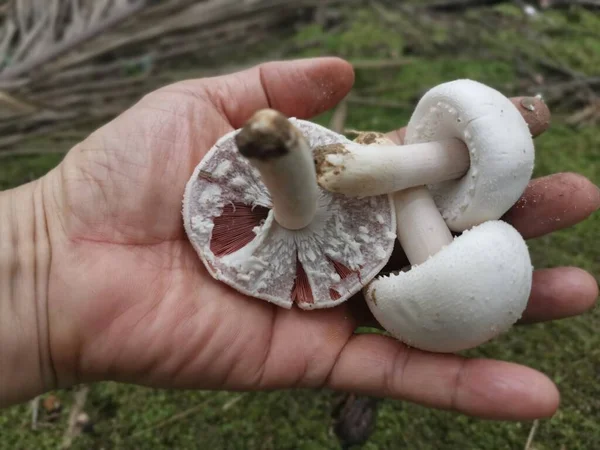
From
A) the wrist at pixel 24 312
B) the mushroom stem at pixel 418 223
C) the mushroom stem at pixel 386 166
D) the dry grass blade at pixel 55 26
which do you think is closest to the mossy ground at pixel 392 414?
the wrist at pixel 24 312

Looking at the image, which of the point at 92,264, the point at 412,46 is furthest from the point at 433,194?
the point at 412,46

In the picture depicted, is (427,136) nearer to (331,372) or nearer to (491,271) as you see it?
(491,271)

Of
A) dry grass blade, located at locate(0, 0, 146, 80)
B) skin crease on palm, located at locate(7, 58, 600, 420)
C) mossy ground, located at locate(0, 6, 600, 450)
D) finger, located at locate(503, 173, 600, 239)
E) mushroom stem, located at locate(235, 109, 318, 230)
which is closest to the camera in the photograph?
mushroom stem, located at locate(235, 109, 318, 230)

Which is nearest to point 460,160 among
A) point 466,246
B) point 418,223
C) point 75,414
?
point 418,223

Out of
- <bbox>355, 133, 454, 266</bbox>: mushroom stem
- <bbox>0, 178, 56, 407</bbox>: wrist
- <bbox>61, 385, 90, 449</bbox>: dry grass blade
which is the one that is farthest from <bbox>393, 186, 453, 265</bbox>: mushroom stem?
<bbox>61, 385, 90, 449</bbox>: dry grass blade

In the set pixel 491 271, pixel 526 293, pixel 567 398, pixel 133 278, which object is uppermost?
pixel 133 278

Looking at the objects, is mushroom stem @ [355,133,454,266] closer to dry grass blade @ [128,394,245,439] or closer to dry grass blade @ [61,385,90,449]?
dry grass blade @ [128,394,245,439]

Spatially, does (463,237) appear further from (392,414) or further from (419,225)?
(392,414)
